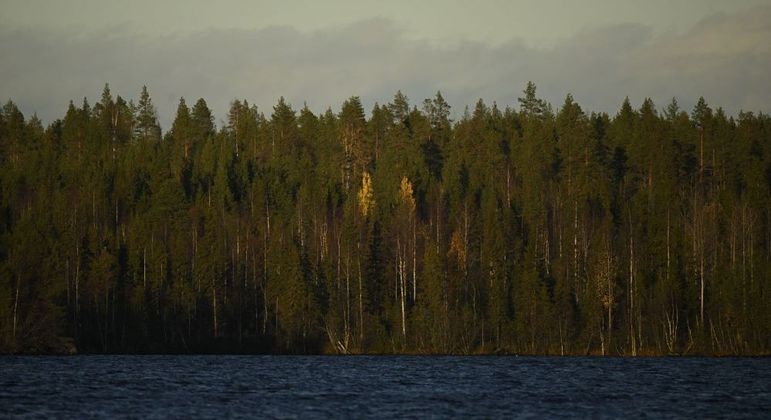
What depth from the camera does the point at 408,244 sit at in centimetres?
10850

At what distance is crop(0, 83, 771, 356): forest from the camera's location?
94.0 meters

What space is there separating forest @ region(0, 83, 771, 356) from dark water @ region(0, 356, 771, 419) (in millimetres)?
13167

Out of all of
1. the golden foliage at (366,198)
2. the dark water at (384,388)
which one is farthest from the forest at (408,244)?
the dark water at (384,388)

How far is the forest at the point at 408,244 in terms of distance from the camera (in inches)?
3701

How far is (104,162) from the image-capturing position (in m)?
141

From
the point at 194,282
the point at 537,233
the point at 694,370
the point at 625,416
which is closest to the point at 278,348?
the point at 194,282

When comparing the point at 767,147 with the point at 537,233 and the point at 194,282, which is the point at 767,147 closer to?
the point at 537,233

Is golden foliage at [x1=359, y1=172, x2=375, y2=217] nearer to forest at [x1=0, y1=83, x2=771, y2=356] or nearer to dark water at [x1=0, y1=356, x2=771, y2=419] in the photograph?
forest at [x1=0, y1=83, x2=771, y2=356]

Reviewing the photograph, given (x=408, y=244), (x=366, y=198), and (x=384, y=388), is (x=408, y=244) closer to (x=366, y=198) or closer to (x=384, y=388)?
(x=366, y=198)

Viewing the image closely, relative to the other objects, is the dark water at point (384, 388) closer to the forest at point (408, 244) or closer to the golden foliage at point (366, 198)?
the forest at point (408, 244)

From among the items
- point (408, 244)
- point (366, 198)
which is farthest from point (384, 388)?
point (366, 198)

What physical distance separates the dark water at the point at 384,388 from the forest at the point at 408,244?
43.2ft

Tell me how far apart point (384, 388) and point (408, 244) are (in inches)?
2168

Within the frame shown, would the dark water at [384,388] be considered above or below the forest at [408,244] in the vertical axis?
below
